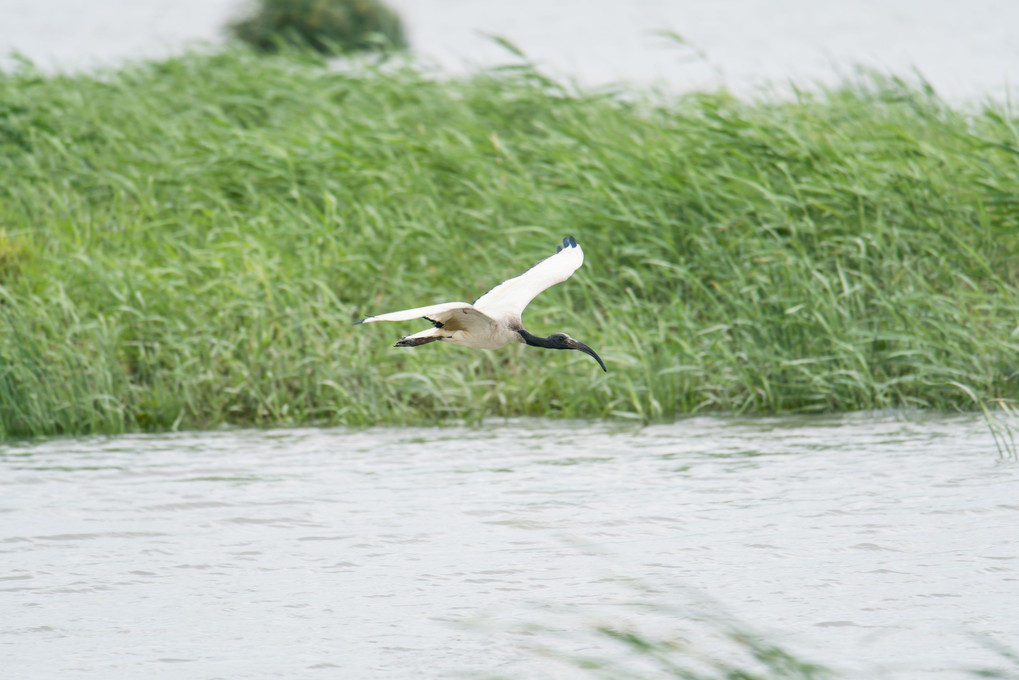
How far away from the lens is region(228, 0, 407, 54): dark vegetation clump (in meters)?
25.1

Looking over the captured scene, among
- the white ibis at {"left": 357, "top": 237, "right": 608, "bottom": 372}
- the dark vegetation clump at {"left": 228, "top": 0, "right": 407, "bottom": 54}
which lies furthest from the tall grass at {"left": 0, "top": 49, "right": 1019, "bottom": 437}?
the dark vegetation clump at {"left": 228, "top": 0, "right": 407, "bottom": 54}

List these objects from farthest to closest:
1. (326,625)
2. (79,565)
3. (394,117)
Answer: (394,117) → (79,565) → (326,625)

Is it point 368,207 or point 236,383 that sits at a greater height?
point 368,207

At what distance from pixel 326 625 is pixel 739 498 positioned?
9.34ft

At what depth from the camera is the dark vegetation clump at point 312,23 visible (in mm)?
25078

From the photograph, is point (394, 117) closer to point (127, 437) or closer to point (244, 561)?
point (127, 437)

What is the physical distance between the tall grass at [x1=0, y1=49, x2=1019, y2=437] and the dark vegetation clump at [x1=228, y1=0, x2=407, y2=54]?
43.4 ft

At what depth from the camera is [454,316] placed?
16.2 ft

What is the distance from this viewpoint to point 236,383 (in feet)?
32.3

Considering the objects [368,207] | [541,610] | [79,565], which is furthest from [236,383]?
[541,610]

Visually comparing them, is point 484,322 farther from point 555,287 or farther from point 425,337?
point 555,287

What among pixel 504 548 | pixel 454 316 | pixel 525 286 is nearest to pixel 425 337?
pixel 454 316

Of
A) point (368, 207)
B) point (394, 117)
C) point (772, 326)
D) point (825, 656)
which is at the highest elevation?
point (394, 117)

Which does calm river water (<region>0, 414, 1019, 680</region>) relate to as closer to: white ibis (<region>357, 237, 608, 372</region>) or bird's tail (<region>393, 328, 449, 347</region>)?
white ibis (<region>357, 237, 608, 372</region>)
